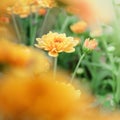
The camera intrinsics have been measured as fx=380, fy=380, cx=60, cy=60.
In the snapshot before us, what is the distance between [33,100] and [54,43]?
510 millimetres

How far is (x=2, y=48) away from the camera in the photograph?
0.24 m

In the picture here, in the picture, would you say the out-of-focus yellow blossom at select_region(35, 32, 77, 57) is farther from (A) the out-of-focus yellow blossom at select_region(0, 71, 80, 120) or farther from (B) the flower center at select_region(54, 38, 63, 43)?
(A) the out-of-focus yellow blossom at select_region(0, 71, 80, 120)

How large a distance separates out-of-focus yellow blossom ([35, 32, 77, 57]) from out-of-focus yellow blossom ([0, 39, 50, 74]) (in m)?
0.43

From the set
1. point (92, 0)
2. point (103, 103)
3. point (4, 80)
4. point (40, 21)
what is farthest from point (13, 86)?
point (40, 21)

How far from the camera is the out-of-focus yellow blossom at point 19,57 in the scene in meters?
0.24

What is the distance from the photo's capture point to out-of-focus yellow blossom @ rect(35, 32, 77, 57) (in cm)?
71

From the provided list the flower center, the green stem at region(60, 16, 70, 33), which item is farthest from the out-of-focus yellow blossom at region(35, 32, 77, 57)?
the green stem at region(60, 16, 70, 33)

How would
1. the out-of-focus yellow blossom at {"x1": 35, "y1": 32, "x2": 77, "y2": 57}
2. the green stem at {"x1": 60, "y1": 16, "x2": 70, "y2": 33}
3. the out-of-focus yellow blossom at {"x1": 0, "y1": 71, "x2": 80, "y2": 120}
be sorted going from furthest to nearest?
the green stem at {"x1": 60, "y1": 16, "x2": 70, "y2": 33}
the out-of-focus yellow blossom at {"x1": 35, "y1": 32, "x2": 77, "y2": 57}
the out-of-focus yellow blossom at {"x1": 0, "y1": 71, "x2": 80, "y2": 120}

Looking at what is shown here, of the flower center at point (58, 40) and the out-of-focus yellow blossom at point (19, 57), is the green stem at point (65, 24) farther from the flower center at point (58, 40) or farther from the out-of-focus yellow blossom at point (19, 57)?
the out-of-focus yellow blossom at point (19, 57)

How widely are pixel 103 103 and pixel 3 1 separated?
97cm

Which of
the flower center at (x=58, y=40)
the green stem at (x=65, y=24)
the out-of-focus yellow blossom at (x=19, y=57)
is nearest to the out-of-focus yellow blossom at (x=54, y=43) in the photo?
the flower center at (x=58, y=40)

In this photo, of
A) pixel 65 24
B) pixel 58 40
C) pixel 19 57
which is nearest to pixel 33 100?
pixel 19 57

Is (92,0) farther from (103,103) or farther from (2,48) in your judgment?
(103,103)

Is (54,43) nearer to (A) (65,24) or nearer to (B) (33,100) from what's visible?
(B) (33,100)
